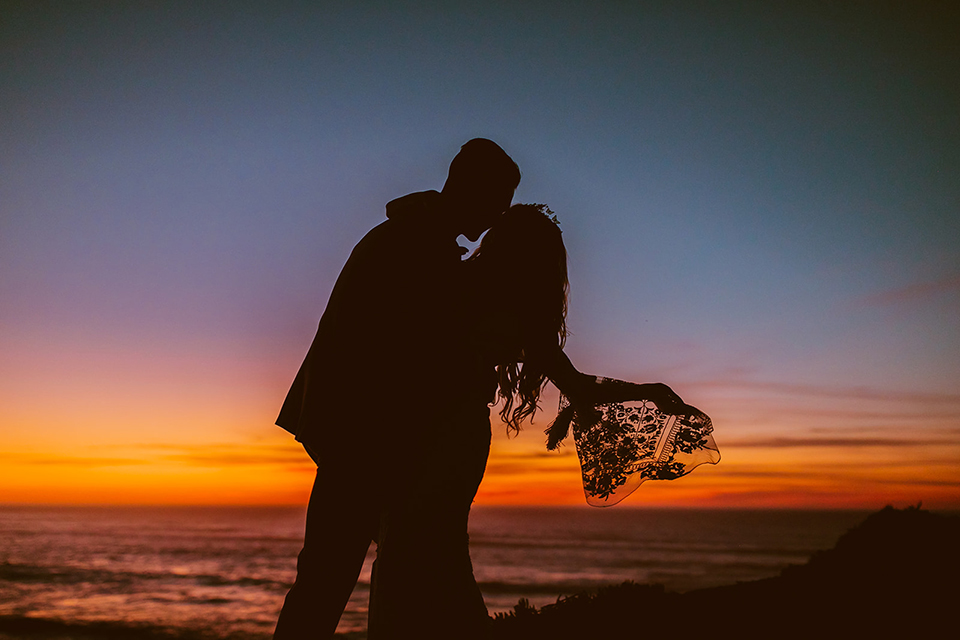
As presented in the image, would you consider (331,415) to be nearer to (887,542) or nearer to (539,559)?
(887,542)

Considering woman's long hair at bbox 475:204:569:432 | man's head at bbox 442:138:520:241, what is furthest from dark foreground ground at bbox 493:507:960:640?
man's head at bbox 442:138:520:241

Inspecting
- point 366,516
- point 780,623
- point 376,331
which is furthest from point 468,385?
point 780,623

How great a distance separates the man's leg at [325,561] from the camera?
1.74 metres

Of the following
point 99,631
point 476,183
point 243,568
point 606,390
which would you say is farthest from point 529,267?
point 243,568

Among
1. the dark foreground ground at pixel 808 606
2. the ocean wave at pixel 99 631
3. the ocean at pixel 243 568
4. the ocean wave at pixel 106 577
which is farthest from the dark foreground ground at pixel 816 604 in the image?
the ocean wave at pixel 106 577

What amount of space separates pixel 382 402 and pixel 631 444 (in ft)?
3.96

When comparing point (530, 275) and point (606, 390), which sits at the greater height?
point (530, 275)

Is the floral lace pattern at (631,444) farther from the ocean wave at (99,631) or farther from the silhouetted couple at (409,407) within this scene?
the ocean wave at (99,631)

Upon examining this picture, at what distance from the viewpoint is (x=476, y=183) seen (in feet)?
6.68

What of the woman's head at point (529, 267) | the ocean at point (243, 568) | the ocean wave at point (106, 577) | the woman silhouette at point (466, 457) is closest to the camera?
the woman silhouette at point (466, 457)

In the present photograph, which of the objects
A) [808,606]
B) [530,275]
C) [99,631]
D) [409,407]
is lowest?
[99,631]

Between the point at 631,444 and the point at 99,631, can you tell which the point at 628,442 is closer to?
the point at 631,444

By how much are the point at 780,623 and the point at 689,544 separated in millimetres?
45390

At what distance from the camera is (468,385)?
6.55 ft
